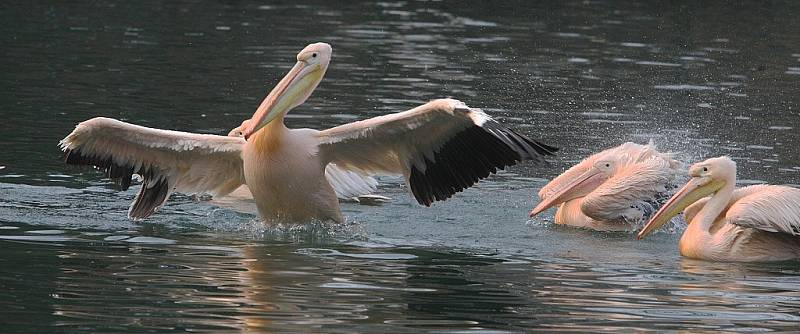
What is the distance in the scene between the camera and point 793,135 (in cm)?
1130

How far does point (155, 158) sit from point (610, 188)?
252 centimetres

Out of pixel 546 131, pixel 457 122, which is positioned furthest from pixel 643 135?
pixel 457 122

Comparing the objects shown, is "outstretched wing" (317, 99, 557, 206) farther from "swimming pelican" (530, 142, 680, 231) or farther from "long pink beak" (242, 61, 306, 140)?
"swimming pelican" (530, 142, 680, 231)

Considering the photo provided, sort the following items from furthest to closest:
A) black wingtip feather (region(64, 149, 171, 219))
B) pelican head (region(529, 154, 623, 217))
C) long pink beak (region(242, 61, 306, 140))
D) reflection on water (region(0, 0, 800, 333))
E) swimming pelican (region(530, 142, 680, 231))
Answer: pelican head (region(529, 154, 623, 217))
swimming pelican (region(530, 142, 680, 231))
black wingtip feather (region(64, 149, 171, 219))
long pink beak (region(242, 61, 306, 140))
reflection on water (region(0, 0, 800, 333))

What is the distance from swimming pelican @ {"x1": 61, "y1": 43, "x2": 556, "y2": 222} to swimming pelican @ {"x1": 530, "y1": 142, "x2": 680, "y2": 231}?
2.72 feet

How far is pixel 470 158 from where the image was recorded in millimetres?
8188

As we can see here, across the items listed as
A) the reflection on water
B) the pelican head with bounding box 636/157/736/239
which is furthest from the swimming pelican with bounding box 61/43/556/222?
the pelican head with bounding box 636/157/736/239

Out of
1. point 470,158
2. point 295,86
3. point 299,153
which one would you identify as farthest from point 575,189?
point 295,86

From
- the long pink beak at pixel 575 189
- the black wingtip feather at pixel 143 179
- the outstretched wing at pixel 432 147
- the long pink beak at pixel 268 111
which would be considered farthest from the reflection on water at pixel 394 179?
the long pink beak at pixel 268 111

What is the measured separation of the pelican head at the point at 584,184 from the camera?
29.3ft

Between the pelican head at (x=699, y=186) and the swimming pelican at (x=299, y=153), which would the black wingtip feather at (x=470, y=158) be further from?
the pelican head at (x=699, y=186)

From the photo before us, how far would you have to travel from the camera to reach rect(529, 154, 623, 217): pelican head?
29.3 ft

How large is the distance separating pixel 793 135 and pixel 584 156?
67.1 inches

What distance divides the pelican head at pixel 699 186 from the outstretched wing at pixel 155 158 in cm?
226
